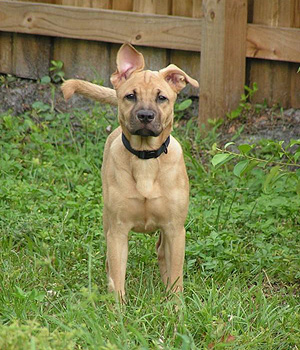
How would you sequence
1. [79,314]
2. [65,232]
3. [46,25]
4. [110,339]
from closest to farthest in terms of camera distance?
[110,339] → [79,314] → [65,232] → [46,25]

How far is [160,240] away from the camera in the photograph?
5133 millimetres

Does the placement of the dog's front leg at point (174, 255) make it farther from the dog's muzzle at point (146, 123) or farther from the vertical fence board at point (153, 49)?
the vertical fence board at point (153, 49)

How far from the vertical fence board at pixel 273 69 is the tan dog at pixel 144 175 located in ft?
8.24

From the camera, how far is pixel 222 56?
23.0 ft

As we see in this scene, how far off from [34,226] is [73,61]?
300 centimetres

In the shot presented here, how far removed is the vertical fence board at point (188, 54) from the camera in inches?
292

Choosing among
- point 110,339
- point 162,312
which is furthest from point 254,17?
point 110,339

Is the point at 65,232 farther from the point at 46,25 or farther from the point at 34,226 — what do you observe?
the point at 46,25

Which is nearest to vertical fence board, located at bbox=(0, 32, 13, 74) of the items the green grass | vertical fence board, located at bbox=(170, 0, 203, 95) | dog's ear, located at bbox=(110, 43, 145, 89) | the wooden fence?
the wooden fence

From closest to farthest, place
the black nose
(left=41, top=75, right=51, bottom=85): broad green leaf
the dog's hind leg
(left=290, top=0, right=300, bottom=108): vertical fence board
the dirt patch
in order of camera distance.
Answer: the black nose
the dog's hind leg
(left=290, top=0, right=300, bottom=108): vertical fence board
the dirt patch
(left=41, top=75, right=51, bottom=85): broad green leaf

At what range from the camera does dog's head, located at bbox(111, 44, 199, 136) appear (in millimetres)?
4449

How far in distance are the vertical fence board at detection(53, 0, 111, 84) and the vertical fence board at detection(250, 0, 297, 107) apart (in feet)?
5.22

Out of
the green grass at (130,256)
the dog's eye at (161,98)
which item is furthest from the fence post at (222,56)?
the dog's eye at (161,98)

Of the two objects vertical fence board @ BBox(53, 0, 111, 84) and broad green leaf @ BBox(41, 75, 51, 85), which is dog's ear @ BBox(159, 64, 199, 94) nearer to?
vertical fence board @ BBox(53, 0, 111, 84)
